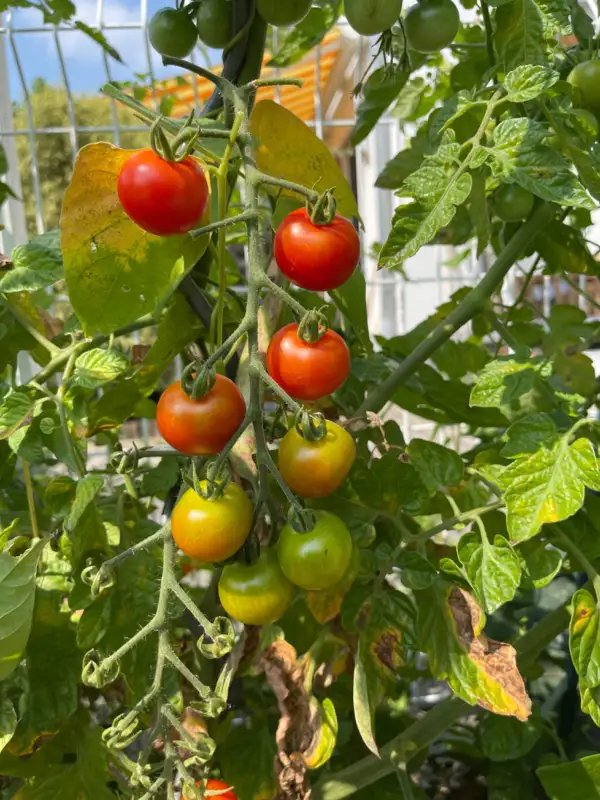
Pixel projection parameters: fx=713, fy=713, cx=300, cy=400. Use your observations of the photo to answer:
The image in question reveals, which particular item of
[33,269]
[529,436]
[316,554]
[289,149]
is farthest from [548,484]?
[33,269]

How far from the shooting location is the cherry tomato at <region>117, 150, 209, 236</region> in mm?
345

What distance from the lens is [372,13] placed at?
454 mm

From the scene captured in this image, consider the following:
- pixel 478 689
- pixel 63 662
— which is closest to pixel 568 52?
pixel 478 689

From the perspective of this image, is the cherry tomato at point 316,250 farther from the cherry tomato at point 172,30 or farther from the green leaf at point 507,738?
the green leaf at point 507,738

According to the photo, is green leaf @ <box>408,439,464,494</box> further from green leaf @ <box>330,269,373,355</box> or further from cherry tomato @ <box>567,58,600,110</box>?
cherry tomato @ <box>567,58,600,110</box>

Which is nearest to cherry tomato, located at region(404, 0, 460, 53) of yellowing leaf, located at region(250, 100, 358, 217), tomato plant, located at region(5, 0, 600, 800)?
tomato plant, located at region(5, 0, 600, 800)

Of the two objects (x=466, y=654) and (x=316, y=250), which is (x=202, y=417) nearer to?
(x=316, y=250)

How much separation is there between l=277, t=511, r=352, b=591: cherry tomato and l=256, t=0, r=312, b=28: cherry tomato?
0.33 m

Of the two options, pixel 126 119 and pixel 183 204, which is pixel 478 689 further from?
pixel 126 119

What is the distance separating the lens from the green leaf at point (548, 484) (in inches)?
17.5

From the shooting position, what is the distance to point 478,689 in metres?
0.48

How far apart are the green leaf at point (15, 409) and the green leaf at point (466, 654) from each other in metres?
0.32

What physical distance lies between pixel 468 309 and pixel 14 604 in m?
0.41

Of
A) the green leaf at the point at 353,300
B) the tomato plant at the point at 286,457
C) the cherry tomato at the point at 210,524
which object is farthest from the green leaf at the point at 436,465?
→ the cherry tomato at the point at 210,524
